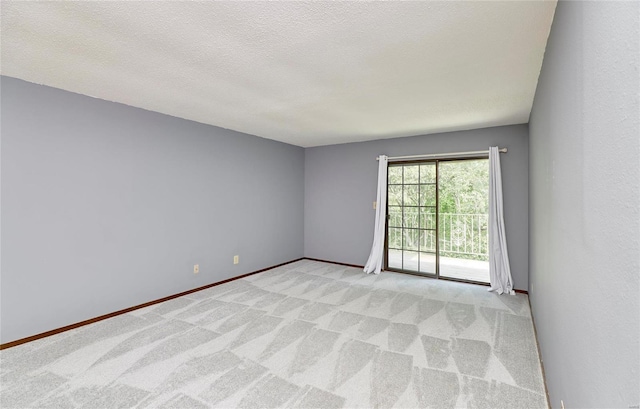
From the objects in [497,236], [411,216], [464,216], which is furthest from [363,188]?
[464,216]

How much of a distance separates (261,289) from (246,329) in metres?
1.27

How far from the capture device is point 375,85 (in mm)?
2701

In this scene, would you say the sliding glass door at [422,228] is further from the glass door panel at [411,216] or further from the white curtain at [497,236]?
the white curtain at [497,236]

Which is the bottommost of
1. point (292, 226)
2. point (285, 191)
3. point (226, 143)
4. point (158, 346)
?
point (158, 346)

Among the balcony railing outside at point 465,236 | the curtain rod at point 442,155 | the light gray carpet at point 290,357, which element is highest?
the curtain rod at point 442,155

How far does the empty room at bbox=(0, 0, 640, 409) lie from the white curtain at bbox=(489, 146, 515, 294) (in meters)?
0.03

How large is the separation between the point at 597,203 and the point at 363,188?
14.9 feet

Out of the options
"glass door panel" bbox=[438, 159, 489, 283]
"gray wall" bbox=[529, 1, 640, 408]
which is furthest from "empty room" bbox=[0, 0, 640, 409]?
"glass door panel" bbox=[438, 159, 489, 283]

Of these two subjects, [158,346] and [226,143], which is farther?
[226,143]

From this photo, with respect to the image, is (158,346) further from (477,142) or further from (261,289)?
(477,142)

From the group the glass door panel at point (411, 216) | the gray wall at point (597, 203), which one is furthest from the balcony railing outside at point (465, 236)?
the gray wall at point (597, 203)

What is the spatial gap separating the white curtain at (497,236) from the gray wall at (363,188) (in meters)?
0.13

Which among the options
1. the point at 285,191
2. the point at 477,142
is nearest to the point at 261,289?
the point at 285,191

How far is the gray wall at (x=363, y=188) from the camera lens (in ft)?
13.6
